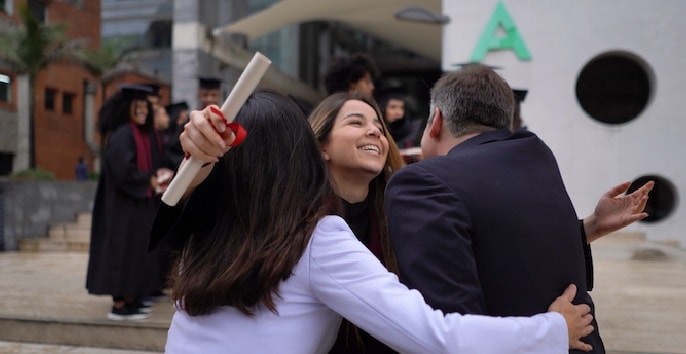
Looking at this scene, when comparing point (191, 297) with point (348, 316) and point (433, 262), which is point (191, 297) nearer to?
point (348, 316)

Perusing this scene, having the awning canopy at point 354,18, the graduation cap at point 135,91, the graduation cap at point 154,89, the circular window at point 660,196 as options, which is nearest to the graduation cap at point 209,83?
the graduation cap at point 154,89

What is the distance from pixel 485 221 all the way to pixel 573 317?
30 cm

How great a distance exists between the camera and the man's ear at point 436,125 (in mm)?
1629

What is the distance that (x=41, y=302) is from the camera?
5227 millimetres

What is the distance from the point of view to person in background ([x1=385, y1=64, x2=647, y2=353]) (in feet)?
4.28

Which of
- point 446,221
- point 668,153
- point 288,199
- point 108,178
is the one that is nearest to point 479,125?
point 446,221

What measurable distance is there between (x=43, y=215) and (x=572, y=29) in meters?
9.85

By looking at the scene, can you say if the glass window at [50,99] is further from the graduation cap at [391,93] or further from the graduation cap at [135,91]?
the graduation cap at [391,93]

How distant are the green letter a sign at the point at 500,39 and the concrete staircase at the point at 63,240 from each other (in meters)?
7.42

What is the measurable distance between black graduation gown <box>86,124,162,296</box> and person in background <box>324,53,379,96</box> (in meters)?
1.67

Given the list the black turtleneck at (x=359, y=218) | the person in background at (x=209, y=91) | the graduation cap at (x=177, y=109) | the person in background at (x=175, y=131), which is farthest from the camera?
A: the graduation cap at (x=177, y=109)

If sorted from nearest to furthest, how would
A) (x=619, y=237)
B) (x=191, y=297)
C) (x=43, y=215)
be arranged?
(x=191, y=297) → (x=619, y=237) → (x=43, y=215)

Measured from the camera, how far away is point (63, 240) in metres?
10.7

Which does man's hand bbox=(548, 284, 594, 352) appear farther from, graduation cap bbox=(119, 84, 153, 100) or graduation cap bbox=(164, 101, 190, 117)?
graduation cap bbox=(164, 101, 190, 117)
